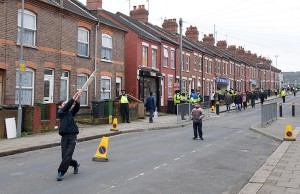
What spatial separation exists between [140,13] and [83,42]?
16507 millimetres

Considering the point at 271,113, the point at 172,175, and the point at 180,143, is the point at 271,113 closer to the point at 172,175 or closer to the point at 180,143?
the point at 180,143

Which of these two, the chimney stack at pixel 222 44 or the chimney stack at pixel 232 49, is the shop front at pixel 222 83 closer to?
the chimney stack at pixel 222 44

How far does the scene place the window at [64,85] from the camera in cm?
2028

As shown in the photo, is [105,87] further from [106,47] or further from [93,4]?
[93,4]

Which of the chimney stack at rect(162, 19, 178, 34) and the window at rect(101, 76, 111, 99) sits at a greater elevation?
the chimney stack at rect(162, 19, 178, 34)

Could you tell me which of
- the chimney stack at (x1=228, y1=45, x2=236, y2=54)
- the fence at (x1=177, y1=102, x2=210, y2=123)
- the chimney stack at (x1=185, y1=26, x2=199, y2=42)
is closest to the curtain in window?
the fence at (x1=177, y1=102, x2=210, y2=123)

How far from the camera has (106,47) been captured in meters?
24.3

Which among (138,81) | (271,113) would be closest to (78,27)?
(138,81)

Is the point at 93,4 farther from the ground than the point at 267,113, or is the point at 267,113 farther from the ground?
the point at 93,4

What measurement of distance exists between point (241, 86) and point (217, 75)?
14.3 metres

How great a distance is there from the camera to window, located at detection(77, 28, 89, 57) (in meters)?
21.9

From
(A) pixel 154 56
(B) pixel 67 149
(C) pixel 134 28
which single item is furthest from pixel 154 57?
(B) pixel 67 149

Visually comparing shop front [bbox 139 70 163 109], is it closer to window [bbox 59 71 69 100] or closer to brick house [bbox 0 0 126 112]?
brick house [bbox 0 0 126 112]

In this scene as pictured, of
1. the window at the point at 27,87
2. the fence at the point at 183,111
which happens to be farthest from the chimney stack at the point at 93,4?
the fence at the point at 183,111
